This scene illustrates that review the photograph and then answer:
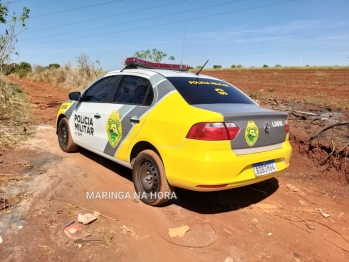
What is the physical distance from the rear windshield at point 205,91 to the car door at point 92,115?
122cm

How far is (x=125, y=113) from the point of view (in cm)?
396

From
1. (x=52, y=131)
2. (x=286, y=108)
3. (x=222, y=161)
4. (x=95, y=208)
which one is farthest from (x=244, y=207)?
(x=52, y=131)

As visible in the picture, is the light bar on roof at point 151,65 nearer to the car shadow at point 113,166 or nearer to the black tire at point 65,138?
the car shadow at point 113,166

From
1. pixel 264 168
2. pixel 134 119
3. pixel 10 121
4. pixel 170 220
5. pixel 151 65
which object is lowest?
pixel 170 220

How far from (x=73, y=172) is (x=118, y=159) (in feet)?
3.34

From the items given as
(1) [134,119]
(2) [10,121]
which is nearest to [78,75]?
(2) [10,121]

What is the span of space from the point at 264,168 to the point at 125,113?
1920mm

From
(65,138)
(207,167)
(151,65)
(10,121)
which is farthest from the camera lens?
(10,121)

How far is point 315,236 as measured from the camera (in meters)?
3.29

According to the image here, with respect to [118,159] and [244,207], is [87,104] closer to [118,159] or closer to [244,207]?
[118,159]

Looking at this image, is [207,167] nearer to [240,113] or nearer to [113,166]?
[240,113]

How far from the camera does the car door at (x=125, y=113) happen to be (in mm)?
3763

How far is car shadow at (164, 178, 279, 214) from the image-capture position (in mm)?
3791

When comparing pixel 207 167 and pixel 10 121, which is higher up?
pixel 207 167
